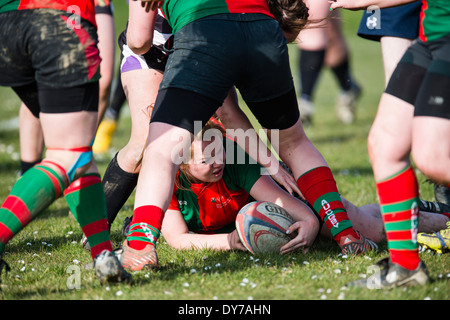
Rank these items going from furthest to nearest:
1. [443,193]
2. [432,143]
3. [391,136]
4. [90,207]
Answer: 1. [443,193]
2. [90,207]
3. [391,136]
4. [432,143]

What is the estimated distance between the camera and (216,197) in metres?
3.85

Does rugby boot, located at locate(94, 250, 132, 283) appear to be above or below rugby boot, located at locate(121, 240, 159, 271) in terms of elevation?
above

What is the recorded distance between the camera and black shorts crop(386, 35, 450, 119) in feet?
8.67

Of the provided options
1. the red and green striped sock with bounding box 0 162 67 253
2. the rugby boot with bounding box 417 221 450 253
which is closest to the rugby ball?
the rugby boot with bounding box 417 221 450 253

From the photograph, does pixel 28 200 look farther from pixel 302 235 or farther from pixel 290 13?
pixel 290 13

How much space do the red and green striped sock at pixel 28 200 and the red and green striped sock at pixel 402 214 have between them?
155 centimetres

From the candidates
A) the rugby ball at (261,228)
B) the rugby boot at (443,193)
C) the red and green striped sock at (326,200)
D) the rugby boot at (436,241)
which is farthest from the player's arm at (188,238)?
the rugby boot at (443,193)

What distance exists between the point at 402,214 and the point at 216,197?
1.38 m

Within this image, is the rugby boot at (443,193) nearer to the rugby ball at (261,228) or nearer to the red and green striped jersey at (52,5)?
the rugby ball at (261,228)

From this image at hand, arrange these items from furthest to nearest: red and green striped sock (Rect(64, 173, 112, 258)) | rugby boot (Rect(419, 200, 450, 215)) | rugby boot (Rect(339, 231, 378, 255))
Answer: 1. rugby boot (Rect(419, 200, 450, 215))
2. rugby boot (Rect(339, 231, 378, 255))
3. red and green striped sock (Rect(64, 173, 112, 258))

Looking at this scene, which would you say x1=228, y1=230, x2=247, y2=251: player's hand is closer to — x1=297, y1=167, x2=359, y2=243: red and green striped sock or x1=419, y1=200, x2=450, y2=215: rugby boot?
x1=297, y1=167, x2=359, y2=243: red and green striped sock

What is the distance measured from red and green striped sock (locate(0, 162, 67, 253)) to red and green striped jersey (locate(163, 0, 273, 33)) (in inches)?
43.2

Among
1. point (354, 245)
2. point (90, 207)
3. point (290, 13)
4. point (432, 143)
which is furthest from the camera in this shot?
point (290, 13)

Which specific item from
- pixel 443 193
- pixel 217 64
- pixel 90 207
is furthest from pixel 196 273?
pixel 443 193
